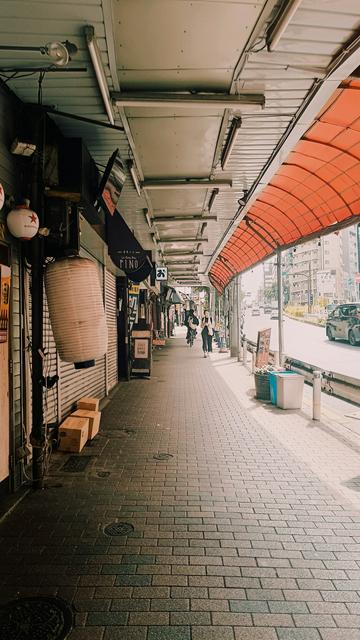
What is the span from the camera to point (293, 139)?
6008mm

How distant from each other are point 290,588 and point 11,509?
3.15 m

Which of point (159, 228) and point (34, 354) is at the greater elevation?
point (159, 228)

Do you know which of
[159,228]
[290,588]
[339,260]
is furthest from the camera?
[339,260]

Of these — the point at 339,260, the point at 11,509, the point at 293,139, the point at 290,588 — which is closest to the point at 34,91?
the point at 293,139

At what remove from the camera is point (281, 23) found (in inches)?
133

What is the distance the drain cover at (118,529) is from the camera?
4.17m

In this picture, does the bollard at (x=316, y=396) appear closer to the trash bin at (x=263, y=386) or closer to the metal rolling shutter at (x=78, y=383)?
the trash bin at (x=263, y=386)

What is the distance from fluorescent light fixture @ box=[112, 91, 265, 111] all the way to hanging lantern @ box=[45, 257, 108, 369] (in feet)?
6.24

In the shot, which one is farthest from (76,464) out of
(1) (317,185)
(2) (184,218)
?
(2) (184,218)

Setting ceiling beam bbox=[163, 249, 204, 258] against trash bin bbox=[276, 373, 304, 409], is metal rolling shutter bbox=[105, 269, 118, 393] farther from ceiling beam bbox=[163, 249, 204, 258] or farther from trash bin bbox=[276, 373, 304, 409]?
trash bin bbox=[276, 373, 304, 409]

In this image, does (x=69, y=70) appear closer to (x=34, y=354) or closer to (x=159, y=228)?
(x=34, y=354)

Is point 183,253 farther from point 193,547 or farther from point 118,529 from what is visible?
point 193,547

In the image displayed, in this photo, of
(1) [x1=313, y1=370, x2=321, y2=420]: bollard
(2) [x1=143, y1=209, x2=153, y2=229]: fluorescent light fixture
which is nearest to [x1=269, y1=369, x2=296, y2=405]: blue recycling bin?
(1) [x1=313, y1=370, x2=321, y2=420]: bollard

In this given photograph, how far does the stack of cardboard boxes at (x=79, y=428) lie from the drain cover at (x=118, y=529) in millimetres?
2469
